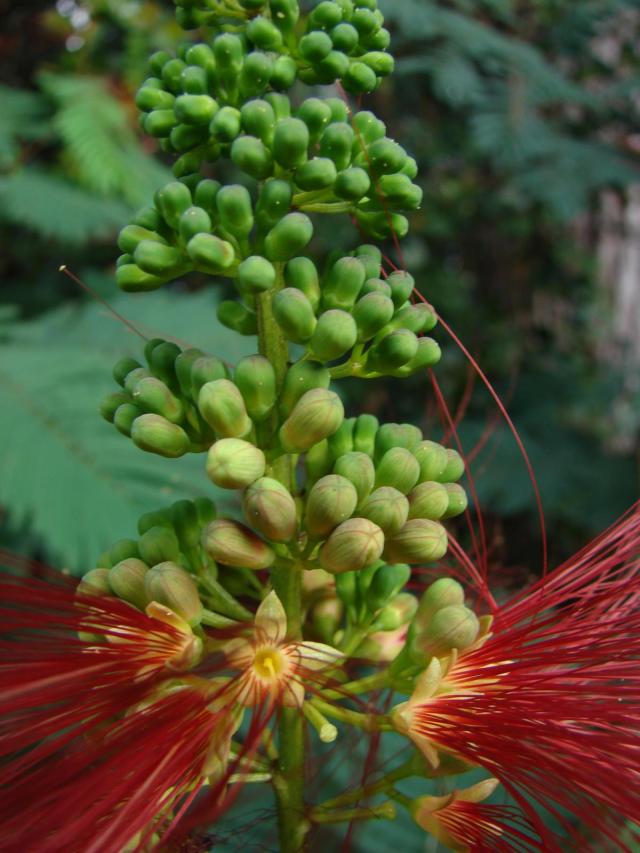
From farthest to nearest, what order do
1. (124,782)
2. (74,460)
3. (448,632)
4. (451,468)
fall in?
(74,460) < (451,468) < (448,632) < (124,782)

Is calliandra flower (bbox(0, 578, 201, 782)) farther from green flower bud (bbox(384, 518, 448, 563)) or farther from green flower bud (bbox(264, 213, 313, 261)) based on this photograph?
green flower bud (bbox(264, 213, 313, 261))

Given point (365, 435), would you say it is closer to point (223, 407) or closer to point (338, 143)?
point (223, 407)

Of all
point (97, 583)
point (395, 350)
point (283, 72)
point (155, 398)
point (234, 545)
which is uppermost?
point (283, 72)

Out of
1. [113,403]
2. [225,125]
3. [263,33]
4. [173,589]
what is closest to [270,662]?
[173,589]

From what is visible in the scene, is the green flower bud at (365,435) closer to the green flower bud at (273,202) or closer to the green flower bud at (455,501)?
the green flower bud at (455,501)

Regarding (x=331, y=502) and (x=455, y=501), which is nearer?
(x=331, y=502)
